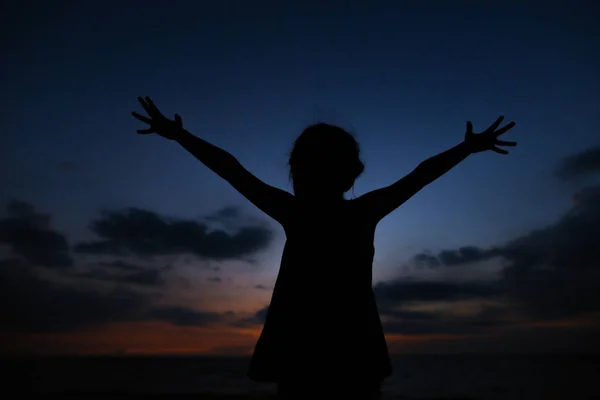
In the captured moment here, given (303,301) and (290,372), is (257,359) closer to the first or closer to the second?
(290,372)

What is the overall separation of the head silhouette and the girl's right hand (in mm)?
602

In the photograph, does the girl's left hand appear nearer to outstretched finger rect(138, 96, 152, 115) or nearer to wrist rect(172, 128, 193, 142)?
wrist rect(172, 128, 193, 142)

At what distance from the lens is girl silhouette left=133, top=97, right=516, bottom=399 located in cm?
178

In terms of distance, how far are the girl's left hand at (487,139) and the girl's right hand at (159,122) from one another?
1545 mm

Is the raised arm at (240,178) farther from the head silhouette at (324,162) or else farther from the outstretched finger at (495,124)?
the outstretched finger at (495,124)

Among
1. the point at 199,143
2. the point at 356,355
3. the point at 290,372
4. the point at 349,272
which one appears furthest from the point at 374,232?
the point at 199,143

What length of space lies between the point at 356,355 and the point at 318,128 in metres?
1.03

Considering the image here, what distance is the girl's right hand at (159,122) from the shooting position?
7.30 ft

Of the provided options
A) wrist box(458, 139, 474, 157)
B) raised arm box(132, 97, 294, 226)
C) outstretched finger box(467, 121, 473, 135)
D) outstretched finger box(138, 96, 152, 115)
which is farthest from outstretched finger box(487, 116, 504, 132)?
outstretched finger box(138, 96, 152, 115)

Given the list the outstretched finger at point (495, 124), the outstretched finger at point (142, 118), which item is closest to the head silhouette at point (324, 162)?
the outstretched finger at point (142, 118)

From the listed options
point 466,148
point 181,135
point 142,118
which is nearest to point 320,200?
point 181,135

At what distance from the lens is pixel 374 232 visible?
2037 millimetres

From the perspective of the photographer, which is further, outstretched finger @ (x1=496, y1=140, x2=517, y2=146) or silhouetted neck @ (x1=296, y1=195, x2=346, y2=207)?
outstretched finger @ (x1=496, y1=140, x2=517, y2=146)

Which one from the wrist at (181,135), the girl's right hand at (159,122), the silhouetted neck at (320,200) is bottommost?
the silhouetted neck at (320,200)
